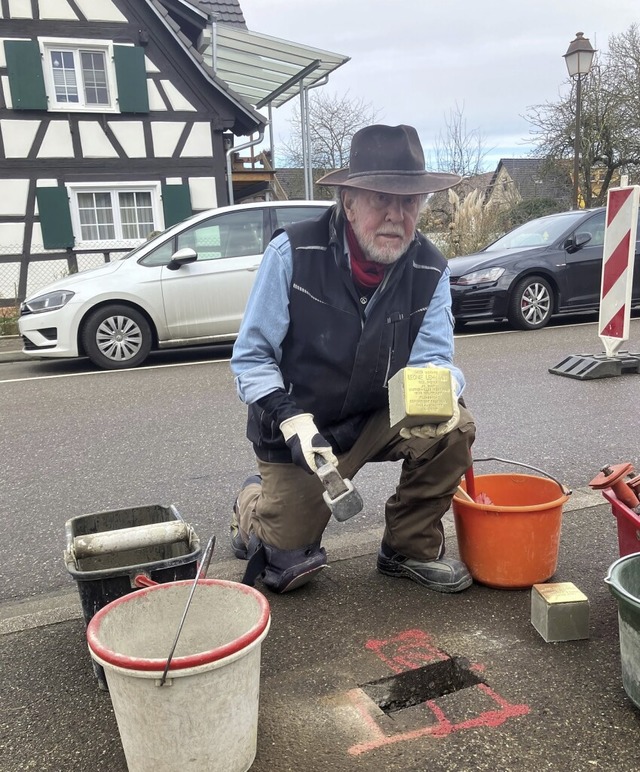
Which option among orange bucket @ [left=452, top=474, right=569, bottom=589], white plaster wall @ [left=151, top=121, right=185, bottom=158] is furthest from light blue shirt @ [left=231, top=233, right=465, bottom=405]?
white plaster wall @ [left=151, top=121, right=185, bottom=158]

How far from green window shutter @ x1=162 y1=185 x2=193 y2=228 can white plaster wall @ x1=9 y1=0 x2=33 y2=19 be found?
3.94m

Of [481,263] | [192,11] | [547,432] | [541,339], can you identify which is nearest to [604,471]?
[547,432]

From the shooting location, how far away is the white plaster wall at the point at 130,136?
14.6 meters

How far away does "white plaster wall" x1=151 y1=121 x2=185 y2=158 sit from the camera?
48.8 feet

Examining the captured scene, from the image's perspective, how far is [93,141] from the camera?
1445cm

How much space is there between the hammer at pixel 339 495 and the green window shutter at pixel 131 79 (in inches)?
555

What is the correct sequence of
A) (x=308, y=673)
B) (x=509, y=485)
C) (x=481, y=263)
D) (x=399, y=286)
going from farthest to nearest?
1. (x=481, y=263)
2. (x=509, y=485)
3. (x=399, y=286)
4. (x=308, y=673)

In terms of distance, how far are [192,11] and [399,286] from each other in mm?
14677

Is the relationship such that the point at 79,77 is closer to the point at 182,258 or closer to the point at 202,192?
the point at 202,192

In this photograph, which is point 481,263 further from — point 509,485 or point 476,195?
point 476,195

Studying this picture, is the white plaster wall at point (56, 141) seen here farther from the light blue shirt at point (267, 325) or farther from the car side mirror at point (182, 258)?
the light blue shirt at point (267, 325)

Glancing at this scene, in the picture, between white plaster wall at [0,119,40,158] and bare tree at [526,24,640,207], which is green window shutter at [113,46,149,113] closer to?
white plaster wall at [0,119,40,158]

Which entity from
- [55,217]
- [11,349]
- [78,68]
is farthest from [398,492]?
[78,68]

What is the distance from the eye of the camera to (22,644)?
241 cm
